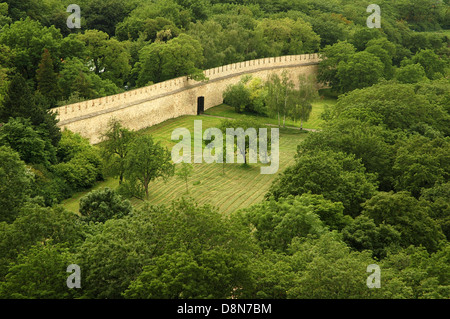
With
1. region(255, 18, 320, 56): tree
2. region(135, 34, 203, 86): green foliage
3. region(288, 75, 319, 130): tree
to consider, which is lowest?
region(288, 75, 319, 130): tree

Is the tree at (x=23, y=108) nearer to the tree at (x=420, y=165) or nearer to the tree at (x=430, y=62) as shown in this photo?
the tree at (x=420, y=165)

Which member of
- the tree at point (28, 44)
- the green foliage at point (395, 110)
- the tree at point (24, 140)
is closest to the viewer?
the tree at point (24, 140)

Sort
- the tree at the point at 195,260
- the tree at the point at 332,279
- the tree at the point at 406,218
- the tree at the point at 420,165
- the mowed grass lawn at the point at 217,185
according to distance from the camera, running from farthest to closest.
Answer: the mowed grass lawn at the point at 217,185 < the tree at the point at 420,165 < the tree at the point at 406,218 < the tree at the point at 332,279 < the tree at the point at 195,260

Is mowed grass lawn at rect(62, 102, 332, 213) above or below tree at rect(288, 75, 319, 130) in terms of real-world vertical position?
below

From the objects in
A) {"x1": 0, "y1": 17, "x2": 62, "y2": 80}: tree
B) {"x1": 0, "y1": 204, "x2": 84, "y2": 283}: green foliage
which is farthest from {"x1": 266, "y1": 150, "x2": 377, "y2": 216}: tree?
{"x1": 0, "y1": 17, "x2": 62, "y2": 80}: tree

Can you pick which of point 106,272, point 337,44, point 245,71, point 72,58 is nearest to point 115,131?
point 72,58

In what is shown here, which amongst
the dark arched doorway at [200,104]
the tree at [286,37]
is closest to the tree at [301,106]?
the dark arched doorway at [200,104]

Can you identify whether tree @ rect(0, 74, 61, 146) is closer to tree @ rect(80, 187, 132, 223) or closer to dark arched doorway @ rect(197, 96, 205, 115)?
tree @ rect(80, 187, 132, 223)
